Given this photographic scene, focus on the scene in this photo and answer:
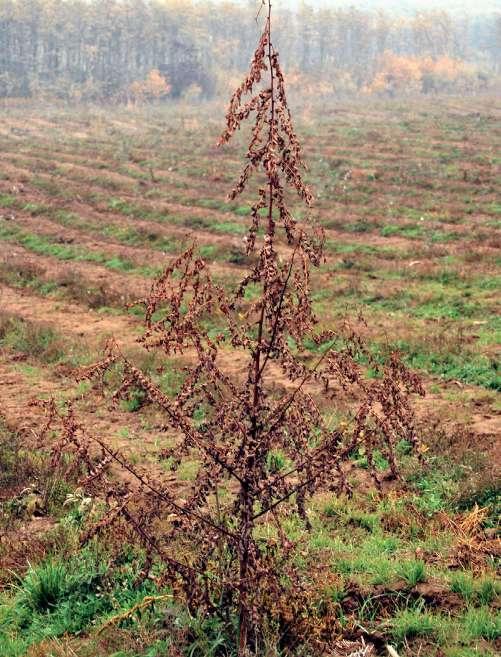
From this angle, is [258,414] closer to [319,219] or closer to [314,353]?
[314,353]

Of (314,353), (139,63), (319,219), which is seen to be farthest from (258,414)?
(139,63)

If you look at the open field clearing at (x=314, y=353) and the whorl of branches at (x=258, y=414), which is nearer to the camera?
the whorl of branches at (x=258, y=414)

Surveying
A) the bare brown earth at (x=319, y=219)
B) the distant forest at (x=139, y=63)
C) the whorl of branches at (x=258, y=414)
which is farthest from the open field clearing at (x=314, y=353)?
the distant forest at (x=139, y=63)

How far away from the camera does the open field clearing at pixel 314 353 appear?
484 cm

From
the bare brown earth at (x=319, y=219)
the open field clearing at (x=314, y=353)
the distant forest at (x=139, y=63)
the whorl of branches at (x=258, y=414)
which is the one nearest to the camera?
the whorl of branches at (x=258, y=414)

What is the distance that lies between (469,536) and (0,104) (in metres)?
75.4

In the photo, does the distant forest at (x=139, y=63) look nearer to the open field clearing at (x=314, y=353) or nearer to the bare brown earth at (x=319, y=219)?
the bare brown earth at (x=319, y=219)

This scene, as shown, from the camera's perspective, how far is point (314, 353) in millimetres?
11734

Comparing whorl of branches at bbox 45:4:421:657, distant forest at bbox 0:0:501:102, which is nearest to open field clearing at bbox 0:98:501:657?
whorl of branches at bbox 45:4:421:657

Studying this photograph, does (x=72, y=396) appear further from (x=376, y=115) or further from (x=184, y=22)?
(x=184, y=22)

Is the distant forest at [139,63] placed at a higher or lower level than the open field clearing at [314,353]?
higher

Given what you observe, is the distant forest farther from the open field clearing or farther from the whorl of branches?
the whorl of branches

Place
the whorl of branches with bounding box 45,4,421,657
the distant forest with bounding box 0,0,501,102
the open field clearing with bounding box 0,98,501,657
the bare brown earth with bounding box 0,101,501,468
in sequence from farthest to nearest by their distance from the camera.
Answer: the distant forest with bounding box 0,0,501,102 → the bare brown earth with bounding box 0,101,501,468 → the open field clearing with bounding box 0,98,501,657 → the whorl of branches with bounding box 45,4,421,657

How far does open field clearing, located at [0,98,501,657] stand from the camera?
Result: 15.9 ft
